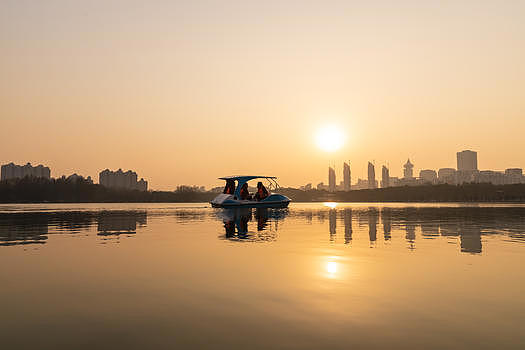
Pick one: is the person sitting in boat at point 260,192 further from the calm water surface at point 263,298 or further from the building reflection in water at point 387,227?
the calm water surface at point 263,298

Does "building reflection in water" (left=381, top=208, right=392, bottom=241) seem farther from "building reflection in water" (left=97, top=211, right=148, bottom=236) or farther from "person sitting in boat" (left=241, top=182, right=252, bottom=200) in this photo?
"person sitting in boat" (left=241, top=182, right=252, bottom=200)

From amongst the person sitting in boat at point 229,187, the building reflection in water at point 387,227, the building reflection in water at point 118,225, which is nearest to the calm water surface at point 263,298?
the building reflection in water at point 387,227

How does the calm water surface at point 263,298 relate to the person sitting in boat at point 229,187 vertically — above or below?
below

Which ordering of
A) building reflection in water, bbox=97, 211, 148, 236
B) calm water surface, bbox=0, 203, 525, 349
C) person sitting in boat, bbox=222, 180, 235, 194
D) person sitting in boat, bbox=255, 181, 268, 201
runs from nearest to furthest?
calm water surface, bbox=0, 203, 525, 349, building reflection in water, bbox=97, 211, 148, 236, person sitting in boat, bbox=222, 180, 235, 194, person sitting in boat, bbox=255, 181, 268, 201

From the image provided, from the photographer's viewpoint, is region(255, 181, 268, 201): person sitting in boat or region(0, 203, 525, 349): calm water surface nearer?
region(0, 203, 525, 349): calm water surface

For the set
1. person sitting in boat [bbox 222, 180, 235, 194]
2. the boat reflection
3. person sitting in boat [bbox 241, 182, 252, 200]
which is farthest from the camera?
person sitting in boat [bbox 222, 180, 235, 194]

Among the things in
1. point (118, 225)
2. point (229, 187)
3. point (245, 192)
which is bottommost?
point (118, 225)

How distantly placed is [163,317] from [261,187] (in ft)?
164

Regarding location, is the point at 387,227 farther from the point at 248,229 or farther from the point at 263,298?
the point at 263,298

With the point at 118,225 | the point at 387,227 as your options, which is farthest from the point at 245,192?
the point at 387,227

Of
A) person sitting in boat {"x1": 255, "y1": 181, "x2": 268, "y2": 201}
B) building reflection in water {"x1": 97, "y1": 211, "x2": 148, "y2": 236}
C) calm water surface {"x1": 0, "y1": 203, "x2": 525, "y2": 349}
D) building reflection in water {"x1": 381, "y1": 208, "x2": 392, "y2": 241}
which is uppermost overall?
person sitting in boat {"x1": 255, "y1": 181, "x2": 268, "y2": 201}

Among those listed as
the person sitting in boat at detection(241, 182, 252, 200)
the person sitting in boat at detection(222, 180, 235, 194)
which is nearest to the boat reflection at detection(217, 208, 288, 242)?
the person sitting in boat at detection(241, 182, 252, 200)

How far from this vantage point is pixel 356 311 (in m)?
7.02

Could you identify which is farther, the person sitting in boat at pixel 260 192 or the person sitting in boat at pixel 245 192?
the person sitting in boat at pixel 260 192
